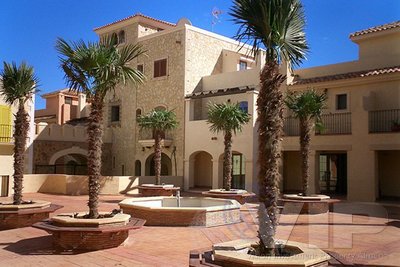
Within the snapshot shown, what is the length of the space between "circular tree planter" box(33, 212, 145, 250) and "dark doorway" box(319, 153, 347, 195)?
715 inches

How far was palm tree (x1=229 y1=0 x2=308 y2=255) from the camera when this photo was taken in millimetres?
7031

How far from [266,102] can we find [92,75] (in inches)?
191

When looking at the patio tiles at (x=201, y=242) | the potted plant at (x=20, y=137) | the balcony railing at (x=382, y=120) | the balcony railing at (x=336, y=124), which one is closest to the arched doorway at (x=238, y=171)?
the balcony railing at (x=336, y=124)

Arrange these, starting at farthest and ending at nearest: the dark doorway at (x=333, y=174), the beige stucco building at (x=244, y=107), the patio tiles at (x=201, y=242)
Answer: the dark doorway at (x=333, y=174) → the beige stucco building at (x=244, y=107) → the patio tiles at (x=201, y=242)

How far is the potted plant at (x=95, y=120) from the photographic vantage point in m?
9.08

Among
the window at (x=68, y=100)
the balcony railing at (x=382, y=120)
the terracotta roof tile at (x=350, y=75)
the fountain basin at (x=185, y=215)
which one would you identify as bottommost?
the fountain basin at (x=185, y=215)

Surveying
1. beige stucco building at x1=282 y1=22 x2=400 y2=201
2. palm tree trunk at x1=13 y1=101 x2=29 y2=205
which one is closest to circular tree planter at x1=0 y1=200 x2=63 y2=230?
palm tree trunk at x1=13 y1=101 x2=29 y2=205

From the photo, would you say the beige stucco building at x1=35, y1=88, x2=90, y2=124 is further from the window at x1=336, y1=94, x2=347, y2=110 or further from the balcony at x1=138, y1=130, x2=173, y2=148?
the window at x1=336, y1=94, x2=347, y2=110

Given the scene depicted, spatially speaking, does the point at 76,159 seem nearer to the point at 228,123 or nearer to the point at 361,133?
the point at 228,123

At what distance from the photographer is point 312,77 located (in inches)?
968

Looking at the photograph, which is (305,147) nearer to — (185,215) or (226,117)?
(226,117)

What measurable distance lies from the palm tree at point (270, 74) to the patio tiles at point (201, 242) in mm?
1754

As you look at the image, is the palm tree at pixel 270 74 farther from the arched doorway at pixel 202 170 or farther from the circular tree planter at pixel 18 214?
the arched doorway at pixel 202 170

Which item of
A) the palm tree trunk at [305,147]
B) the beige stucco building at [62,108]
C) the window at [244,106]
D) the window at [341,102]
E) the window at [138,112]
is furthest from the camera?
the beige stucco building at [62,108]
